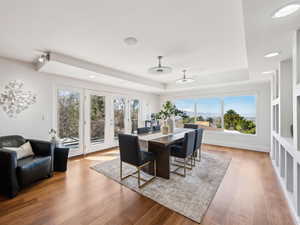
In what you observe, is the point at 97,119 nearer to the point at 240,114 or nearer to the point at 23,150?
the point at 23,150

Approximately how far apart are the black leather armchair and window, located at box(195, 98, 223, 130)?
519cm

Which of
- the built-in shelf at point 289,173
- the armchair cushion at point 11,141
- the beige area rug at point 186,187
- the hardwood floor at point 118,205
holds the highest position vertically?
the armchair cushion at point 11,141

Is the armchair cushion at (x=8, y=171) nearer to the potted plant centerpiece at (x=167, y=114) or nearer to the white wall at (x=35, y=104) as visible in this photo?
the white wall at (x=35, y=104)

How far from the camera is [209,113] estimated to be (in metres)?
5.57

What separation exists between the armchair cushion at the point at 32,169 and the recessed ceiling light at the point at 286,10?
12.5 ft

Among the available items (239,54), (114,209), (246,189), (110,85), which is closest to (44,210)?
(114,209)

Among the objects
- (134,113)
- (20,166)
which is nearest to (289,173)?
(20,166)

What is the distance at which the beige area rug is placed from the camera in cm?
188

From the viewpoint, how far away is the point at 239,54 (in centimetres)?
282

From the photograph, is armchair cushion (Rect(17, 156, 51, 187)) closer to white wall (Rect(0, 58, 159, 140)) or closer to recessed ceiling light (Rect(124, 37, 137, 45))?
white wall (Rect(0, 58, 159, 140))

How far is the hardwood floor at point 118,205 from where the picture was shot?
1.66 metres

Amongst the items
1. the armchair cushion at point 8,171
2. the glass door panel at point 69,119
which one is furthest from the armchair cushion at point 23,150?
the glass door panel at point 69,119

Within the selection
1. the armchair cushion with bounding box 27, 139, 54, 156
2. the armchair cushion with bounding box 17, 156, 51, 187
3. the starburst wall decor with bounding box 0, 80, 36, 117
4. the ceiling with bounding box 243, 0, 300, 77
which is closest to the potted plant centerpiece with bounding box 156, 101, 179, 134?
the ceiling with bounding box 243, 0, 300, 77

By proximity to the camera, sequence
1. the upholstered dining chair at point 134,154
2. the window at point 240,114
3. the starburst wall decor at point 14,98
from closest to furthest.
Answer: the upholstered dining chair at point 134,154 → the starburst wall decor at point 14,98 → the window at point 240,114
